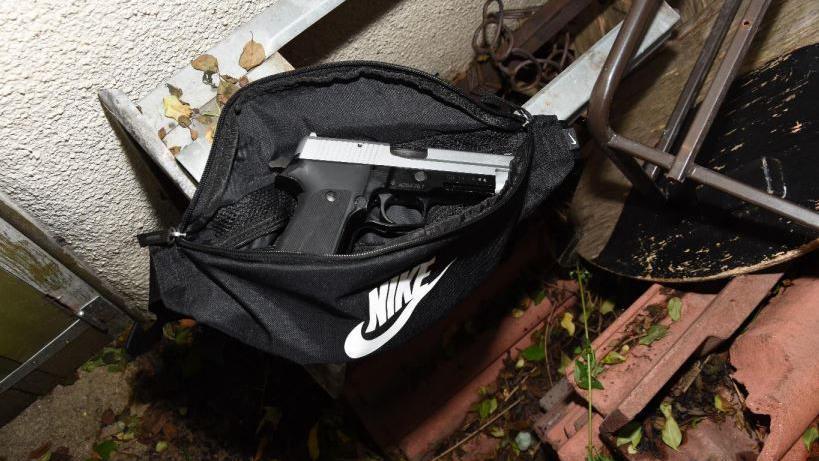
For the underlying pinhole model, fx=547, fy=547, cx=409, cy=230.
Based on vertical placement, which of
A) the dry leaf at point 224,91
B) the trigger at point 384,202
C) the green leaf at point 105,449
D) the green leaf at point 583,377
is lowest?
the green leaf at point 583,377

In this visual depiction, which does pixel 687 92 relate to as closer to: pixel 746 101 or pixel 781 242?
pixel 746 101

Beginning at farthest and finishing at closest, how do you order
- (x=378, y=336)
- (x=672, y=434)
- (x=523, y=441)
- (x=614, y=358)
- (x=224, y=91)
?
(x=523, y=441), (x=614, y=358), (x=672, y=434), (x=224, y=91), (x=378, y=336)

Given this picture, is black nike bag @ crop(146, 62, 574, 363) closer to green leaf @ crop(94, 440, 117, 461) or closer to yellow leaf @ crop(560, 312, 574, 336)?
yellow leaf @ crop(560, 312, 574, 336)

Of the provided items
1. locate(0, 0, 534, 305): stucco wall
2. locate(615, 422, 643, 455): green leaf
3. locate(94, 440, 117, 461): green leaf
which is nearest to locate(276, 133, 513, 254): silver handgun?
locate(0, 0, 534, 305): stucco wall

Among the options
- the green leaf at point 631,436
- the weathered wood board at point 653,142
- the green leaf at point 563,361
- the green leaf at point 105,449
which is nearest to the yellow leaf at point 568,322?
the green leaf at point 563,361

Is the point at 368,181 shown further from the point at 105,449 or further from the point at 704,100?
the point at 105,449

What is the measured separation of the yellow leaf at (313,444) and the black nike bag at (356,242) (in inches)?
35.1

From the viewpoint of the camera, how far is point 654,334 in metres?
1.39

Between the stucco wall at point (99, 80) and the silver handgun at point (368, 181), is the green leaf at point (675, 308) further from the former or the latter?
the stucco wall at point (99, 80)

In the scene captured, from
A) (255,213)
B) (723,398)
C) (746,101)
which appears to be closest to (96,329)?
(255,213)

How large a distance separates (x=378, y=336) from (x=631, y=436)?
2.46 ft

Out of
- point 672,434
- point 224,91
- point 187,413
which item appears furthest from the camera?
point 187,413

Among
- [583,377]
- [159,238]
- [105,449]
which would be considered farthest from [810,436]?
[105,449]

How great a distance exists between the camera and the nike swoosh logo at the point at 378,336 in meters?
1.01
